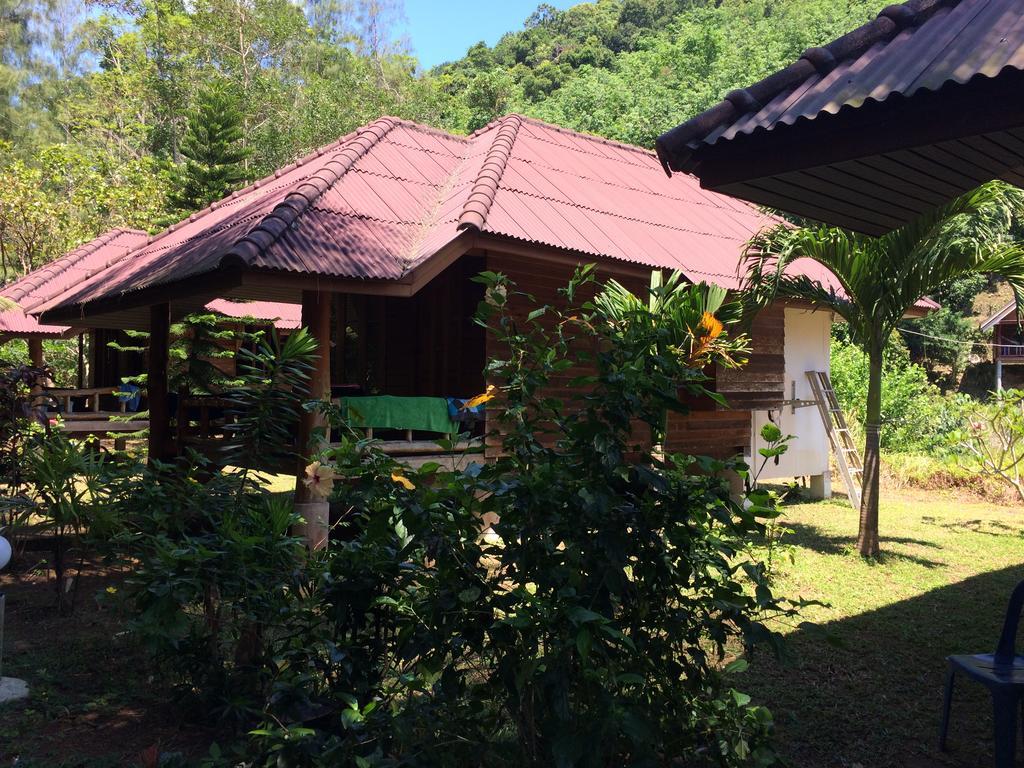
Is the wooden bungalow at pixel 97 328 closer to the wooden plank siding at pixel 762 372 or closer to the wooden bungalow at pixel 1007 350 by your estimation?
the wooden plank siding at pixel 762 372

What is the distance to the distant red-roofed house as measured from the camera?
7629 mm

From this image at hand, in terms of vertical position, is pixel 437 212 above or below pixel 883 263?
above

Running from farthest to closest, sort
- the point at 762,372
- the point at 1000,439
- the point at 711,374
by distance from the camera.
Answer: the point at 1000,439, the point at 762,372, the point at 711,374

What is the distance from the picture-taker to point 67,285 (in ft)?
49.4

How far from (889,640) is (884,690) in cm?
110

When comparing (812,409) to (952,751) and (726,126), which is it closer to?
(952,751)

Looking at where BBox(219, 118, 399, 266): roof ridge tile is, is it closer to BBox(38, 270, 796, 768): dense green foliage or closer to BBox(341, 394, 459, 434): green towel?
BBox(341, 394, 459, 434): green towel

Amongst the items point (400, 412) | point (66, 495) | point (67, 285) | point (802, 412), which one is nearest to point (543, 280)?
point (400, 412)

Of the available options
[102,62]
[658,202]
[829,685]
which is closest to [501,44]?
[102,62]

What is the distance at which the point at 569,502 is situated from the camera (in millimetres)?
2348

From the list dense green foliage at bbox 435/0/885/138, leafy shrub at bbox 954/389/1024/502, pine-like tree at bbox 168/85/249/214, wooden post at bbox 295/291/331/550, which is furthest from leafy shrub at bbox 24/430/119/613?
dense green foliage at bbox 435/0/885/138

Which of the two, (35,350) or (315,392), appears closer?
(315,392)

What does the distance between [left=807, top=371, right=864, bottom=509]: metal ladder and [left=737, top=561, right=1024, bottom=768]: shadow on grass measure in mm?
5171

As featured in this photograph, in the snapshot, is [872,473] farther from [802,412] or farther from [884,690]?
[802,412]
